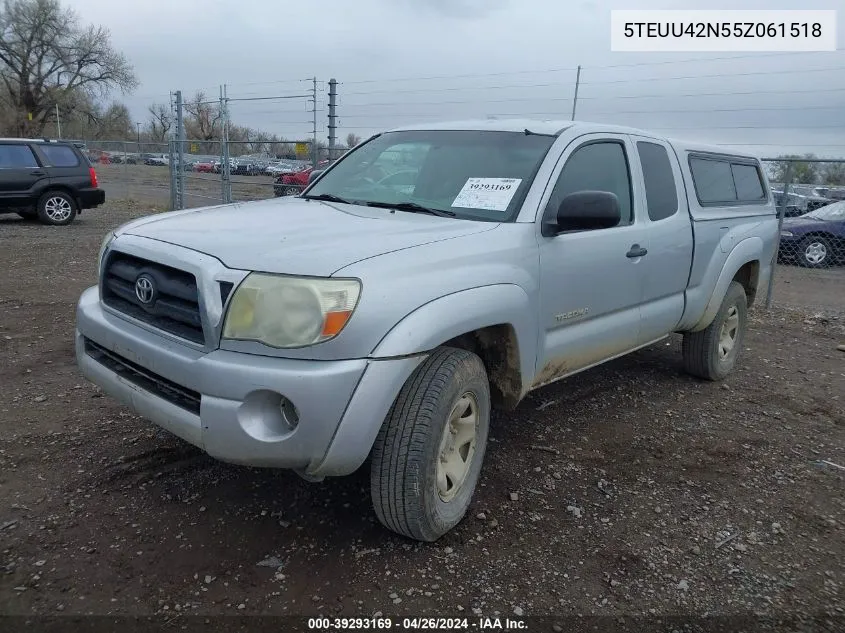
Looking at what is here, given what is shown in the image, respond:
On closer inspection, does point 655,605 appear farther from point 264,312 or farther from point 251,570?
point 264,312

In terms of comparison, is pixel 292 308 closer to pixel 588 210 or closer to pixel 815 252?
pixel 588 210

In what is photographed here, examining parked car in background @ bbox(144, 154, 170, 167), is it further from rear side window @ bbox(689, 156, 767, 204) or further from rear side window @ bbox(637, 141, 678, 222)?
rear side window @ bbox(637, 141, 678, 222)

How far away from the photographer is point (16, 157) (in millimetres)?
12883

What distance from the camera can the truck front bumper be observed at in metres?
2.40

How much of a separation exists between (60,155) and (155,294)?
41.7 ft

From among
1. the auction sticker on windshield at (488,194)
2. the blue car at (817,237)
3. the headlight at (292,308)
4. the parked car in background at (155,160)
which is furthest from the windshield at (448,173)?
the parked car in background at (155,160)

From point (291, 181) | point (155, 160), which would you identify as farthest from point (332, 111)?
point (155, 160)

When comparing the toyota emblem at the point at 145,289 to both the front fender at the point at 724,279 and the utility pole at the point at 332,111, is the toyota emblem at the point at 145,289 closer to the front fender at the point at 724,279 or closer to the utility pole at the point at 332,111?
the front fender at the point at 724,279

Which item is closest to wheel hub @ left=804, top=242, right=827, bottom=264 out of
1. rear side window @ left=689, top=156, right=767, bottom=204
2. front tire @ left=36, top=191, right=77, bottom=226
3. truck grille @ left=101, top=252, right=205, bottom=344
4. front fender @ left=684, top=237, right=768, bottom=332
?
rear side window @ left=689, top=156, right=767, bottom=204

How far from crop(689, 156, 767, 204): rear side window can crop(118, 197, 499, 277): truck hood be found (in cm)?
247

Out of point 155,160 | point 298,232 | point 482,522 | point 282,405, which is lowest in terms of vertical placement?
point 482,522

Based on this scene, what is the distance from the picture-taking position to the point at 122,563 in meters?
2.72

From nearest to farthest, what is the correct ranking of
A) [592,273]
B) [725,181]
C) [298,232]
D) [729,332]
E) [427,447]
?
[427,447]
[298,232]
[592,273]
[725,181]
[729,332]

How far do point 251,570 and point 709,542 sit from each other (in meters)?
2.00
